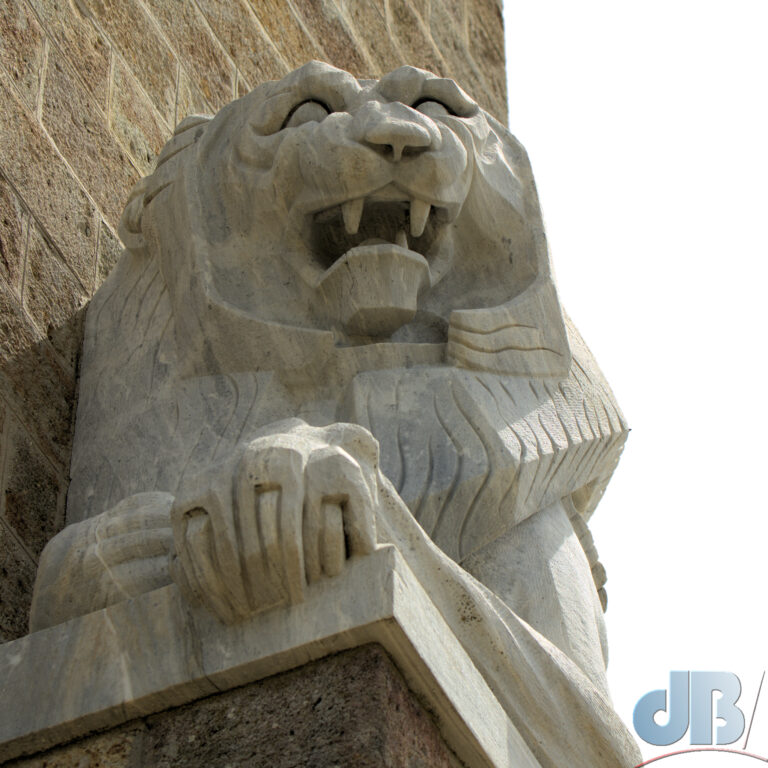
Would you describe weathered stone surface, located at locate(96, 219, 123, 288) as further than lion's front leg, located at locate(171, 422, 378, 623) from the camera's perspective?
Yes

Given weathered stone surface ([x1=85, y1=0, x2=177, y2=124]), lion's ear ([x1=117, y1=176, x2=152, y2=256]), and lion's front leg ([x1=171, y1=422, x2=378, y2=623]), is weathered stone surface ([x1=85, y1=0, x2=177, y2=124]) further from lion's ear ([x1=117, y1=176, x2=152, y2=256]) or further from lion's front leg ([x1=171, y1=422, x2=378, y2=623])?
lion's front leg ([x1=171, y1=422, x2=378, y2=623])

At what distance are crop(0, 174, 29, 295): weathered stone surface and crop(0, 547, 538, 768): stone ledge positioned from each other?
1.02 metres

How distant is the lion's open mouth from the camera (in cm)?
286

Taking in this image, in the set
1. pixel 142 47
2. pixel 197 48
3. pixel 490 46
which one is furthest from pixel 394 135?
pixel 490 46

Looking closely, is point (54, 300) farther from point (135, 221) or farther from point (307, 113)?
point (307, 113)

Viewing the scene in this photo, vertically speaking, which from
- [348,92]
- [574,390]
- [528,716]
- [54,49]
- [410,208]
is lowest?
[528,716]

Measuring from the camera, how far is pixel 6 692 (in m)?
2.20

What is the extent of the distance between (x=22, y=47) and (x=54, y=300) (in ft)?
1.90

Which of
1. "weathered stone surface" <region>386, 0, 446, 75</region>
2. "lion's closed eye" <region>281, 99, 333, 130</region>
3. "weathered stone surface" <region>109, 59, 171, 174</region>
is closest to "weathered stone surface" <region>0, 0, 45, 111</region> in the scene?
"weathered stone surface" <region>109, 59, 171, 174</region>

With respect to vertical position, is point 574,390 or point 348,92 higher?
point 348,92

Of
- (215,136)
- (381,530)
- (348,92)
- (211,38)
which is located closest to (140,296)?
(215,136)

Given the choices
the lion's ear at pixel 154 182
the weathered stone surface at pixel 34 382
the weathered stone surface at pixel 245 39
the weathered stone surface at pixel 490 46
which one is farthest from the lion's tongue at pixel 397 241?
the weathered stone surface at pixel 490 46

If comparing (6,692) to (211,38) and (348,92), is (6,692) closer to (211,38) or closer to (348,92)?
(348,92)

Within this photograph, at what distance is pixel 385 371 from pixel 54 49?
1.25m
